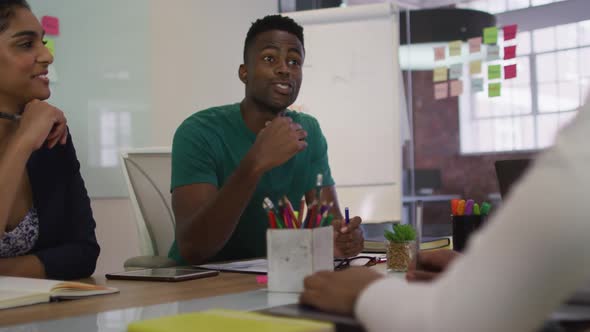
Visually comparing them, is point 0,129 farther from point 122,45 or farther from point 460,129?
point 460,129

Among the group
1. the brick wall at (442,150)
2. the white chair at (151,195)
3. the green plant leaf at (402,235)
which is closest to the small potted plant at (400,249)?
the green plant leaf at (402,235)

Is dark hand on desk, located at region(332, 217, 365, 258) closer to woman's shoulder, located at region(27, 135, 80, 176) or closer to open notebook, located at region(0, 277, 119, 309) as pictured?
open notebook, located at region(0, 277, 119, 309)

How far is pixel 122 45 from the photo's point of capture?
317 centimetres

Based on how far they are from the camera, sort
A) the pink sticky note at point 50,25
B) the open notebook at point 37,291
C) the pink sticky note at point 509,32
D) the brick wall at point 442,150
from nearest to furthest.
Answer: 1. the open notebook at point 37,291
2. the pink sticky note at point 50,25
3. the pink sticky note at point 509,32
4. the brick wall at point 442,150

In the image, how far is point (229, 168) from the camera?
1.84 meters

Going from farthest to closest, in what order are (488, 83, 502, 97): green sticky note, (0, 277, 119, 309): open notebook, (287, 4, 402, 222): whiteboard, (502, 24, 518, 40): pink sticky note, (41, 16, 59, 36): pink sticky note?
(488, 83, 502, 97): green sticky note
(502, 24, 518, 40): pink sticky note
(287, 4, 402, 222): whiteboard
(41, 16, 59, 36): pink sticky note
(0, 277, 119, 309): open notebook

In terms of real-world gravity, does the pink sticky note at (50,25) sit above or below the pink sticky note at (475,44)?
below

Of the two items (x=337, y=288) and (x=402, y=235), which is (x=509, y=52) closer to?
(x=402, y=235)

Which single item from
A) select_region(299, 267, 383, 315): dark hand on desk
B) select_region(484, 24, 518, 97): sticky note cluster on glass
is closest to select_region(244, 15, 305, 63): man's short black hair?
select_region(299, 267, 383, 315): dark hand on desk

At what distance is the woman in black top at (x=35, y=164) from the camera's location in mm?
1342

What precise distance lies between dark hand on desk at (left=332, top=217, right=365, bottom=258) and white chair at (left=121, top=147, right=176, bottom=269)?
28.1 inches

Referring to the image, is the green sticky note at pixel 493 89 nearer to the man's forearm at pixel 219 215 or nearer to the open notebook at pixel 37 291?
the man's forearm at pixel 219 215

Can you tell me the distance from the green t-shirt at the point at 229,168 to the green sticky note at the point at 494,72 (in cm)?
294

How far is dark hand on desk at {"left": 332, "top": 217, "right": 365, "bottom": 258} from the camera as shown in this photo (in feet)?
4.70
